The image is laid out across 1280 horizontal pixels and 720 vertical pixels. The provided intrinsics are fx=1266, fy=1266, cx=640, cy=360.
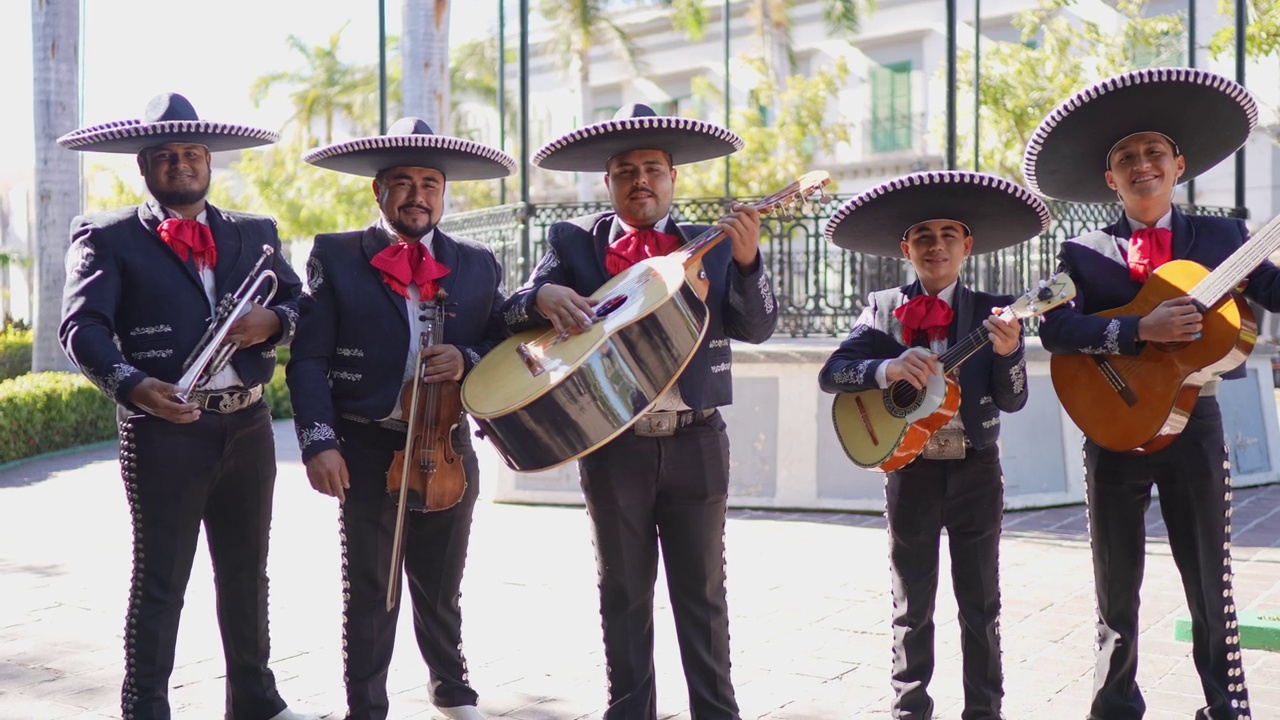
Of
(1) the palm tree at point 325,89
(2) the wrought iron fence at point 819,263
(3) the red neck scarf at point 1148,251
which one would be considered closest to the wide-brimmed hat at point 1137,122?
(3) the red neck scarf at point 1148,251

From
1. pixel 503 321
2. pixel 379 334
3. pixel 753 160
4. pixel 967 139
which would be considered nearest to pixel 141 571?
pixel 379 334

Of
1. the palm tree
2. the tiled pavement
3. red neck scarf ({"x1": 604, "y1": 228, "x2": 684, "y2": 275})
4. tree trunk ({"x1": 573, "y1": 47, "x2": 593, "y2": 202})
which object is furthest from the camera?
the palm tree

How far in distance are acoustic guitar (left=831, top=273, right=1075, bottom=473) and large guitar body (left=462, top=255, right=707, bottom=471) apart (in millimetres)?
776

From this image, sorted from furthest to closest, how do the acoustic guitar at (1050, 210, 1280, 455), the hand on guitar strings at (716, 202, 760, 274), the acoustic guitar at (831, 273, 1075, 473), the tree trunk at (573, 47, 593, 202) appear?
1. the tree trunk at (573, 47, 593, 202)
2. the acoustic guitar at (831, 273, 1075, 473)
3. the acoustic guitar at (1050, 210, 1280, 455)
4. the hand on guitar strings at (716, 202, 760, 274)

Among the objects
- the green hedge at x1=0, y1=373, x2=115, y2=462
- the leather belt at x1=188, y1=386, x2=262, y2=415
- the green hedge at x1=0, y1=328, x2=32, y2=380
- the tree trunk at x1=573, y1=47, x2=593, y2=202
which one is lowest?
the green hedge at x1=0, y1=373, x2=115, y2=462

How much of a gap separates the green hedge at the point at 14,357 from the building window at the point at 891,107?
1912cm

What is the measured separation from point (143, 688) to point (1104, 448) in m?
3.30

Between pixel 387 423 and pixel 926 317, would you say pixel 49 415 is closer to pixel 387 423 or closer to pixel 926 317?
pixel 387 423

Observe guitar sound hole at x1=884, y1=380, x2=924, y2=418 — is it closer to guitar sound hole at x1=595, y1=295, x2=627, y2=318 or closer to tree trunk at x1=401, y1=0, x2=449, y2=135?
guitar sound hole at x1=595, y1=295, x2=627, y2=318

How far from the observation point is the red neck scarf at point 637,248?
405 cm

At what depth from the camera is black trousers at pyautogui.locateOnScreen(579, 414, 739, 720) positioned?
400 cm

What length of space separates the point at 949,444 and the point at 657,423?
994 millimetres

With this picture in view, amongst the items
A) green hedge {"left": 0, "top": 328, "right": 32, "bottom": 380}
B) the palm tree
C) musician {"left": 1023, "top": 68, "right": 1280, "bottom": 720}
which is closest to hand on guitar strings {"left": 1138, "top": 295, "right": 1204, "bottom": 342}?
musician {"left": 1023, "top": 68, "right": 1280, "bottom": 720}

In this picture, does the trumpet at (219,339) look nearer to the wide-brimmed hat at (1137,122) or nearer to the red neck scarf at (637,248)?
the red neck scarf at (637,248)
